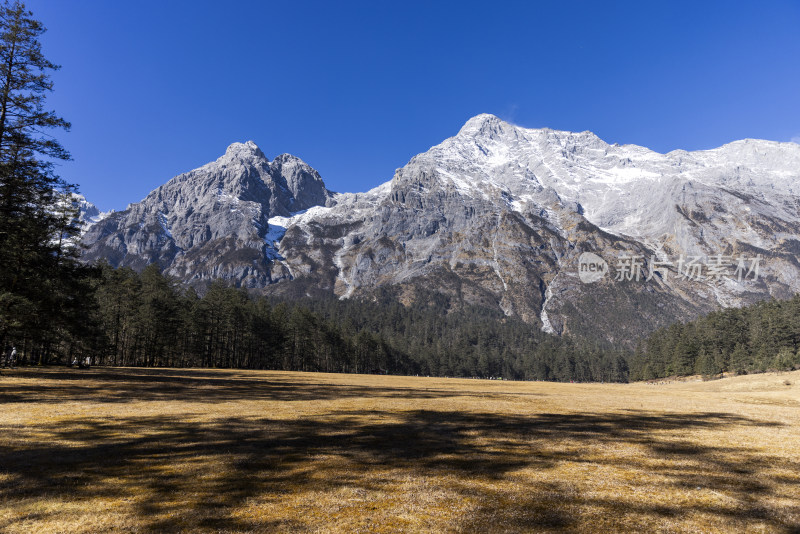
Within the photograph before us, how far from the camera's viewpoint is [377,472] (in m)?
9.84

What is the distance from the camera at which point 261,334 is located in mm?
94375

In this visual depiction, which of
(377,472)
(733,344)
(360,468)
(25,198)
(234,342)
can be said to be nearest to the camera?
(377,472)

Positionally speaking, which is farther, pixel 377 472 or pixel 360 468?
pixel 360 468

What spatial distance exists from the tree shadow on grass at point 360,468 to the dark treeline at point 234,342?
90.3 ft

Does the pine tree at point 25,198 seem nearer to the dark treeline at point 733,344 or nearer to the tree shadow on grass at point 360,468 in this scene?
the tree shadow on grass at point 360,468

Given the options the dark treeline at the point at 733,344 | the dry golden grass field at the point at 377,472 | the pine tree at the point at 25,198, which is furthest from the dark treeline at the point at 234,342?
the dark treeline at the point at 733,344

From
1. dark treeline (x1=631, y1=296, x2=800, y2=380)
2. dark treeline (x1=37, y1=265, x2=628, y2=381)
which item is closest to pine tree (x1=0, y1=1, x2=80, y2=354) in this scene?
dark treeline (x1=37, y1=265, x2=628, y2=381)

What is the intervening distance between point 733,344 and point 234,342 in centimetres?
12493

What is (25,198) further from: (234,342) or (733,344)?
(733,344)

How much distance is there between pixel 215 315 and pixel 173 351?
34.2 ft

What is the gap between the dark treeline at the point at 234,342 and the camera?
5984 centimetres

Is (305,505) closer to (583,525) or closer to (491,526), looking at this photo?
(491,526)

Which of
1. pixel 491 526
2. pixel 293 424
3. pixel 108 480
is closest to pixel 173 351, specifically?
pixel 293 424

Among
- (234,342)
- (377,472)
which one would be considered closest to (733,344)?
(234,342)
